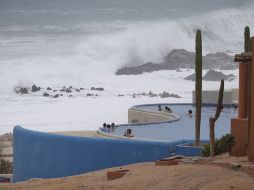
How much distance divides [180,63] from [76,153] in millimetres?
46056

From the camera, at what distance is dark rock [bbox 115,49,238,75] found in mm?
53438

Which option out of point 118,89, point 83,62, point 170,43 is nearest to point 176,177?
point 118,89

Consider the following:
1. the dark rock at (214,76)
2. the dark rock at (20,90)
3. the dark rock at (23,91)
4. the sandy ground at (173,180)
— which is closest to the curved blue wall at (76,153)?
the sandy ground at (173,180)

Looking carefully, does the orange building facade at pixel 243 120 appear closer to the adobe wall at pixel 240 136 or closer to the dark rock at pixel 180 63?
the adobe wall at pixel 240 136

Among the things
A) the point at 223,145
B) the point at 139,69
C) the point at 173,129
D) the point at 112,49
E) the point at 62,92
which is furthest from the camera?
the point at 112,49

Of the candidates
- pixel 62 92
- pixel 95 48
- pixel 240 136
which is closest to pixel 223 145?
pixel 240 136

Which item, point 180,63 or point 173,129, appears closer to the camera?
point 173,129

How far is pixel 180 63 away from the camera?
56.9 meters

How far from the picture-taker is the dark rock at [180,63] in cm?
5344

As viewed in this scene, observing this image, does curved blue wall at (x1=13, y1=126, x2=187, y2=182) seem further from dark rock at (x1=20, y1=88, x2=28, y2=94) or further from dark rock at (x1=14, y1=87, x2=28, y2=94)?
dark rock at (x1=14, y1=87, x2=28, y2=94)

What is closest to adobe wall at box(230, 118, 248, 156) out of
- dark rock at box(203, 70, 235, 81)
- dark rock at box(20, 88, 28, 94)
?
dark rock at box(203, 70, 235, 81)

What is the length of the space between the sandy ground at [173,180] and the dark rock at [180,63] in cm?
4395

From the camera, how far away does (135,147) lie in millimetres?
10906

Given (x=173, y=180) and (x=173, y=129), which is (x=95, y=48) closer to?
(x=173, y=129)
